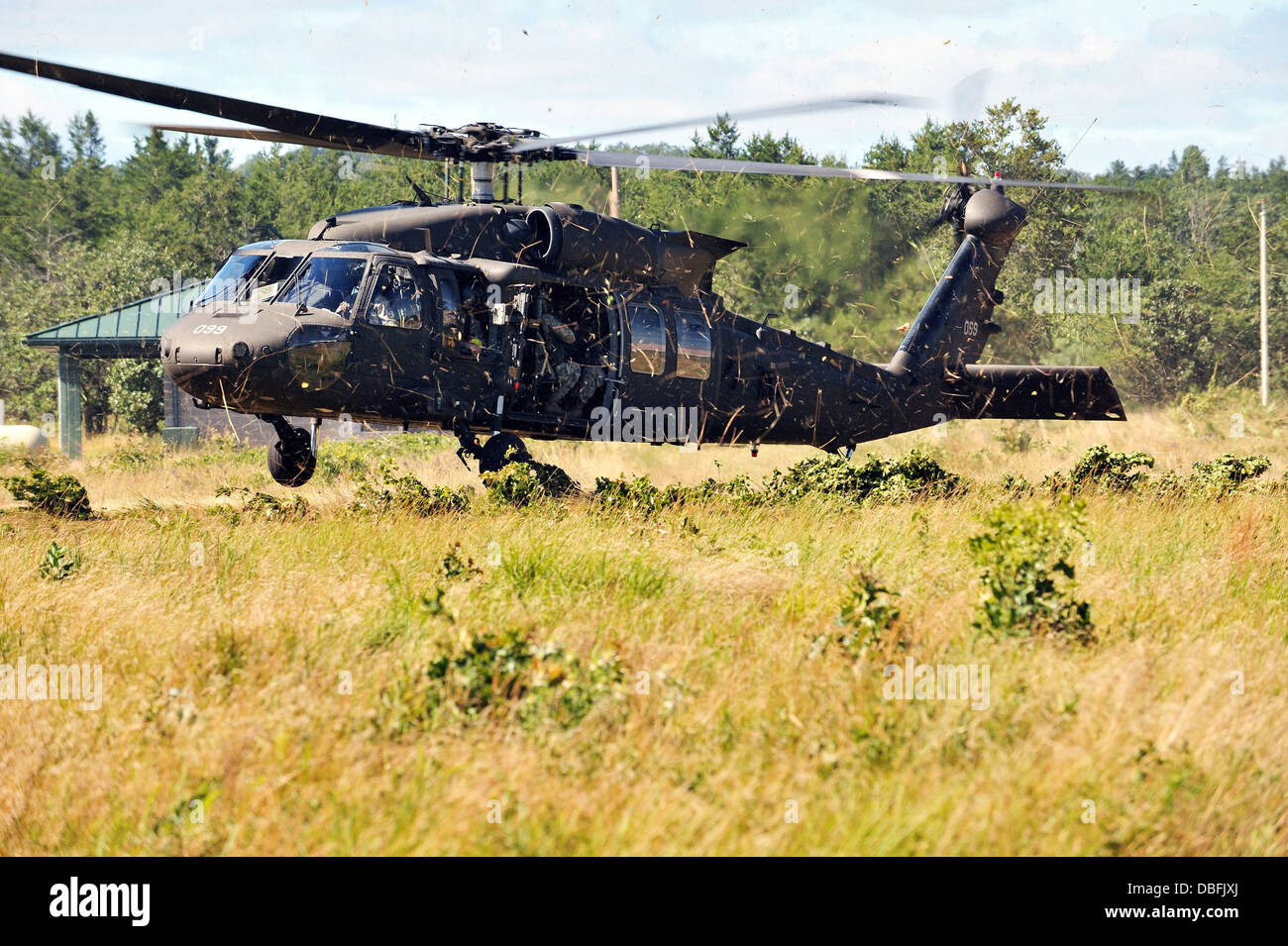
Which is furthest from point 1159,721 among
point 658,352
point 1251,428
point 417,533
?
point 1251,428

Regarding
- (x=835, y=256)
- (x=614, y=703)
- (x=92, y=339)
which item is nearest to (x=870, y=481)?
(x=614, y=703)

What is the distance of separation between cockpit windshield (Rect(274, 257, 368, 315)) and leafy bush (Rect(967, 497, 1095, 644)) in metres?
7.02

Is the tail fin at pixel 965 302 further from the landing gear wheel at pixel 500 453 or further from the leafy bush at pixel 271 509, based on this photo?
the leafy bush at pixel 271 509

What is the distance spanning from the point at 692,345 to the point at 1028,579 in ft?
24.9

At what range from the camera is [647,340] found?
13.8 meters

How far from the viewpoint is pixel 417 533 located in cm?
998

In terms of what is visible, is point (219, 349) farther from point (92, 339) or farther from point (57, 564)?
point (92, 339)

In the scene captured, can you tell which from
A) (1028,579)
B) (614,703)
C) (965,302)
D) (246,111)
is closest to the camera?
(614,703)

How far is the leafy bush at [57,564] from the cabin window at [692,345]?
7.36m

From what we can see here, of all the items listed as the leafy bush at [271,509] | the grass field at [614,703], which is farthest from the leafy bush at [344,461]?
the grass field at [614,703]

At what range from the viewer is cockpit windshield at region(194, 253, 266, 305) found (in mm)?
11828

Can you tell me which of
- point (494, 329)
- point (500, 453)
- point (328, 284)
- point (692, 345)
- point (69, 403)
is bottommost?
point (69, 403)

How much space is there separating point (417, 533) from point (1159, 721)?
636 centimetres

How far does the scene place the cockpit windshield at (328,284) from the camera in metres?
11.6
